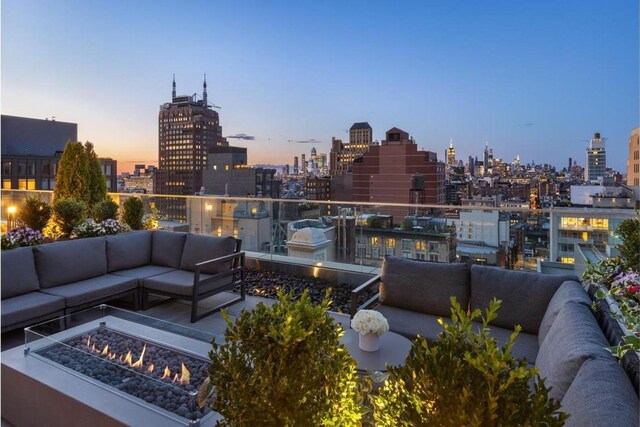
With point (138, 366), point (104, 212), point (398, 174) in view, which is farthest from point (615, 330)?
point (398, 174)

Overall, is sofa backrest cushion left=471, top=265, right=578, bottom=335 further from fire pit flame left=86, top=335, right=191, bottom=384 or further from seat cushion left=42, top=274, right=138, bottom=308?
seat cushion left=42, top=274, right=138, bottom=308

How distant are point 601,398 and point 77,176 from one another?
8.51 metres

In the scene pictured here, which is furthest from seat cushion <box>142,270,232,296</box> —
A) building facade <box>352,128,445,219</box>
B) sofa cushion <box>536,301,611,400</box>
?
building facade <box>352,128,445,219</box>

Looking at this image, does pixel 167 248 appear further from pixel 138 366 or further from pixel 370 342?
pixel 370 342

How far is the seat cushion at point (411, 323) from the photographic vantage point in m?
3.05

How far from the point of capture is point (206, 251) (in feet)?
16.1

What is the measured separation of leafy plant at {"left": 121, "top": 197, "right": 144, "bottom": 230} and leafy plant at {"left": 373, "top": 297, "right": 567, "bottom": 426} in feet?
21.3

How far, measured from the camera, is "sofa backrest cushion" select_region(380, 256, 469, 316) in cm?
341

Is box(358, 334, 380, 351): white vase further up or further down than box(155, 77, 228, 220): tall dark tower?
further down

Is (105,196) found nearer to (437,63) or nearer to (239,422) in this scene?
(239,422)

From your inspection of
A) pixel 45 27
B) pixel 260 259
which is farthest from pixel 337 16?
pixel 260 259

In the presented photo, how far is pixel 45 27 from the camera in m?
6.80

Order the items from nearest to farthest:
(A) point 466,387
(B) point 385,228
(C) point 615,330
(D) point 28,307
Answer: (A) point 466,387 → (C) point 615,330 → (D) point 28,307 → (B) point 385,228

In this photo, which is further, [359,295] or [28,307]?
[28,307]
